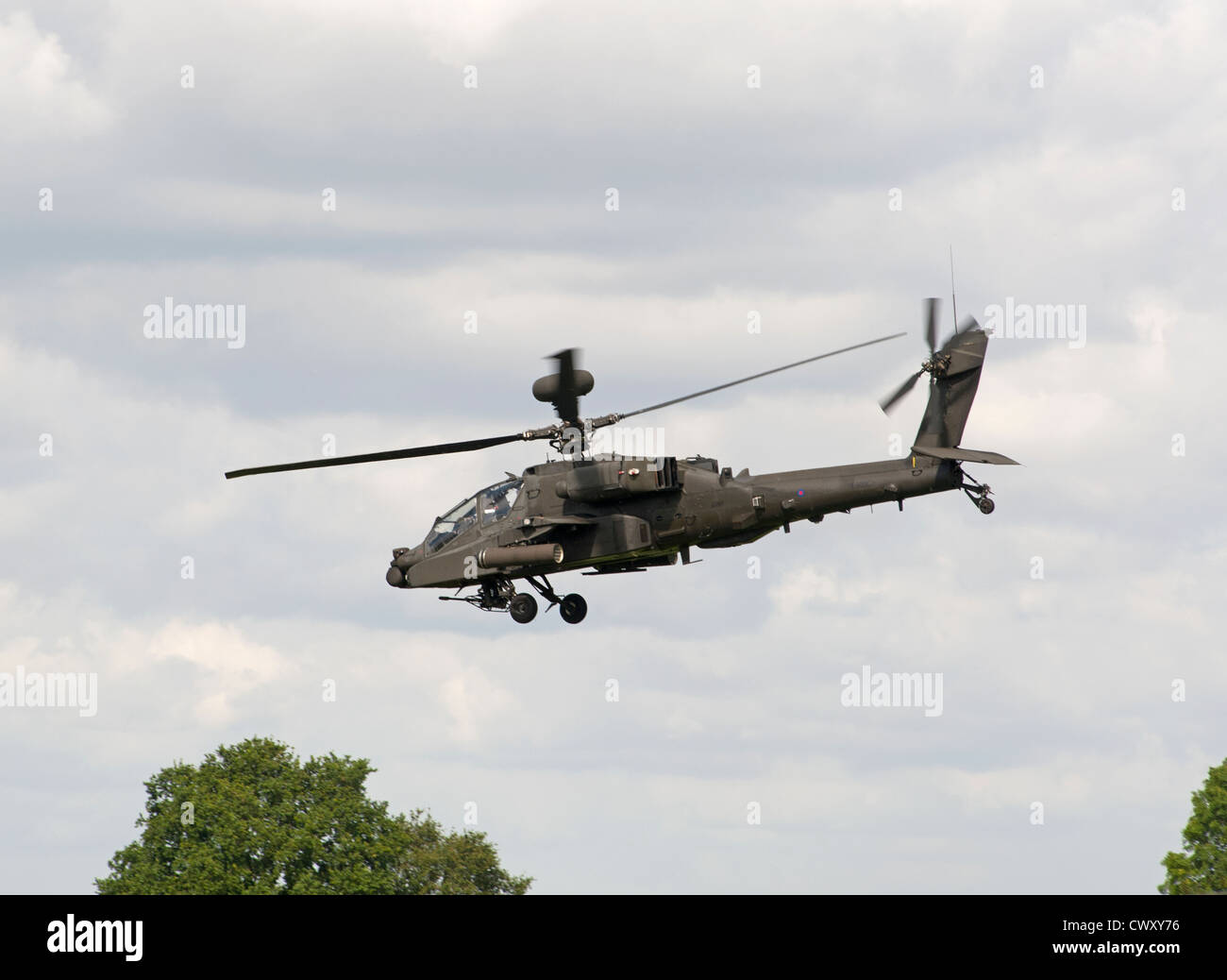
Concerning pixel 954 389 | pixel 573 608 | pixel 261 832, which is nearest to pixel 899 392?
pixel 954 389

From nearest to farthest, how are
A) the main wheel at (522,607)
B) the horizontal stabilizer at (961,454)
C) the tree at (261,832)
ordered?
the horizontal stabilizer at (961,454), the main wheel at (522,607), the tree at (261,832)

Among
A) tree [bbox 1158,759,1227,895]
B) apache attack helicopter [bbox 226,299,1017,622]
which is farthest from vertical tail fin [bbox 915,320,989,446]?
tree [bbox 1158,759,1227,895]

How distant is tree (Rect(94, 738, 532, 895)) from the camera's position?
9412 centimetres

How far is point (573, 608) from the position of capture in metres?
53.0

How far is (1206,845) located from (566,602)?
2308 inches

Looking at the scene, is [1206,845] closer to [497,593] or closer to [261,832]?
[261,832]

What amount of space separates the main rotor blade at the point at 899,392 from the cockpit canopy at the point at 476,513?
9967mm

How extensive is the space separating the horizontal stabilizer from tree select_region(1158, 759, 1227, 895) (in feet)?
173

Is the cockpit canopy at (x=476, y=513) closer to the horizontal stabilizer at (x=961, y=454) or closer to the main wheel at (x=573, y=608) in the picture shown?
the main wheel at (x=573, y=608)

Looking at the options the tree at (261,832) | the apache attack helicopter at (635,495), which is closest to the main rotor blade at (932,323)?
the apache attack helicopter at (635,495)

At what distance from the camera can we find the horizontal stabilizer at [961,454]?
46.3 meters
